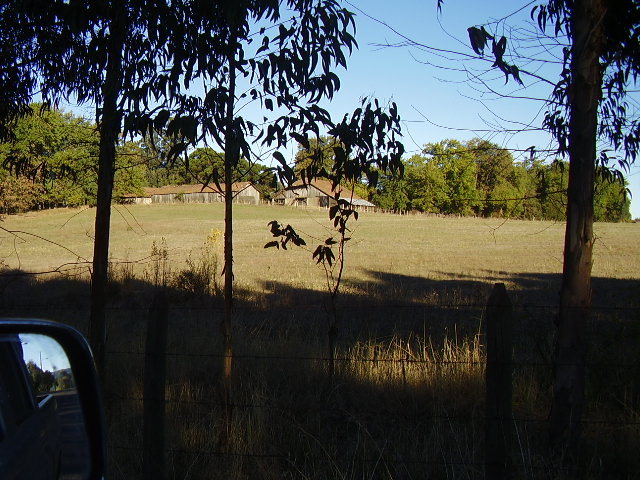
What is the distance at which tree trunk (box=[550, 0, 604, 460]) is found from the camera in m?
3.85

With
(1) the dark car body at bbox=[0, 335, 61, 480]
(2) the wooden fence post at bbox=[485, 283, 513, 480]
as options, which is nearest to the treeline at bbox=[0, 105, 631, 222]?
(2) the wooden fence post at bbox=[485, 283, 513, 480]

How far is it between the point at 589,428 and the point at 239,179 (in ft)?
10.0

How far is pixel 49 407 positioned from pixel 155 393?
6.60 feet

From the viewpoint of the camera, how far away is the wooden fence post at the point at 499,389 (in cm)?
337

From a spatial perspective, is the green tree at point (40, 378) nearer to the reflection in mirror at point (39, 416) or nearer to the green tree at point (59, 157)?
the reflection in mirror at point (39, 416)

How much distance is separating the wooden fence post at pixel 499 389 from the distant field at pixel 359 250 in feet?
4.07

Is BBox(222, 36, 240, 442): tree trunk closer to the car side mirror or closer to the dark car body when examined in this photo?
the car side mirror

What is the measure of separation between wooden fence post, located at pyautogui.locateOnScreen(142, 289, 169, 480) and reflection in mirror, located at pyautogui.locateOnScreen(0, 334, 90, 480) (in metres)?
1.79

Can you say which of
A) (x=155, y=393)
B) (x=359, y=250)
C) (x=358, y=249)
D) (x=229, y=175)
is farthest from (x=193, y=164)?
(x=358, y=249)

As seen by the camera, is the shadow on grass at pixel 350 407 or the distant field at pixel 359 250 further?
the distant field at pixel 359 250

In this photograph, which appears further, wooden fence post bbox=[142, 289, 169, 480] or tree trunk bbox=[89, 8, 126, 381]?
tree trunk bbox=[89, 8, 126, 381]

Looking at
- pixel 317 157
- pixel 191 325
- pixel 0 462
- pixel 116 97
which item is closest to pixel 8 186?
pixel 191 325

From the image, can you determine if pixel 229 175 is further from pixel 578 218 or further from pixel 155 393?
pixel 578 218

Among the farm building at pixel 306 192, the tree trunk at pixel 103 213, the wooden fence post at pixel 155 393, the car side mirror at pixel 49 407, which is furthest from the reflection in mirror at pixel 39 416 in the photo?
the tree trunk at pixel 103 213
